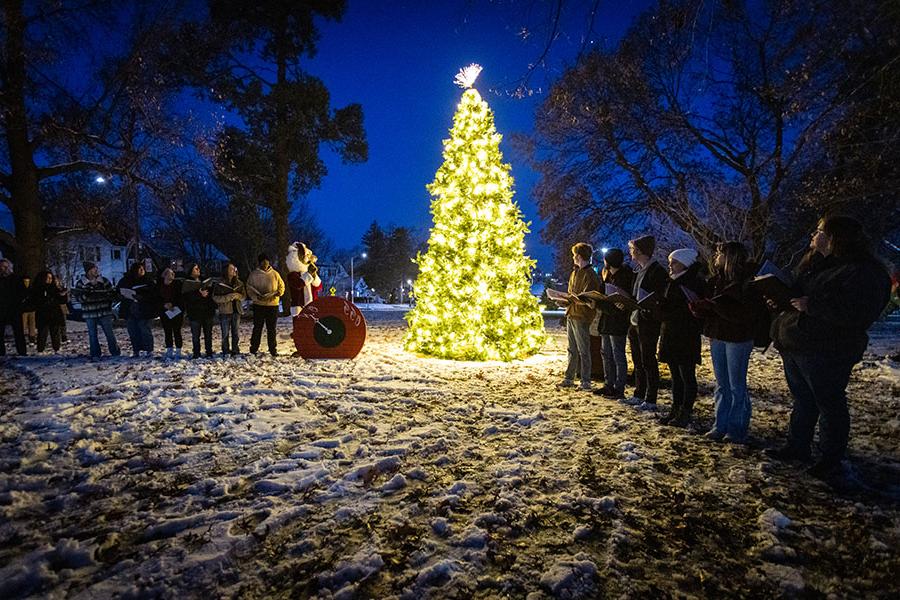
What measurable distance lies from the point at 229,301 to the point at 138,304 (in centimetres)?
183

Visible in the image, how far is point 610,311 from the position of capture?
6145 millimetres

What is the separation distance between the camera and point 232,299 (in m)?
9.20

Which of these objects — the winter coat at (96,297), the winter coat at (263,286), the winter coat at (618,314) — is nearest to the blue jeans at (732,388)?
the winter coat at (618,314)

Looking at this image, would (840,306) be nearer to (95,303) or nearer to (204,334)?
(204,334)

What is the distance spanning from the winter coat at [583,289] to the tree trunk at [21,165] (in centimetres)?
1438

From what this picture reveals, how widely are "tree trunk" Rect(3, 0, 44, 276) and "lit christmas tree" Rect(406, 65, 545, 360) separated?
11245mm

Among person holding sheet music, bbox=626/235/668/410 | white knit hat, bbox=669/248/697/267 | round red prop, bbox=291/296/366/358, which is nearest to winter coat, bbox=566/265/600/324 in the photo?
person holding sheet music, bbox=626/235/668/410

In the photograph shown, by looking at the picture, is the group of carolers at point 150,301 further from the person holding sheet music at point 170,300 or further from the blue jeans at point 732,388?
the blue jeans at point 732,388

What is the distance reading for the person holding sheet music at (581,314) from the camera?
655cm

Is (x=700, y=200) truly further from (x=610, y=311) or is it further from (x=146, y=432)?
(x=146, y=432)

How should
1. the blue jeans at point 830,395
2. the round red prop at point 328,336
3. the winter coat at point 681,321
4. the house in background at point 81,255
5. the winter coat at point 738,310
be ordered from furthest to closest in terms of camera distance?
the house in background at point 81,255 → the round red prop at point 328,336 → the winter coat at point 681,321 → the winter coat at point 738,310 → the blue jeans at point 830,395

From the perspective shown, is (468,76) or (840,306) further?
(468,76)

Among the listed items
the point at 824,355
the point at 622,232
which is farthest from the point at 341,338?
the point at 622,232

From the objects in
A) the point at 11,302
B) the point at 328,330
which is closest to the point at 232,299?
the point at 328,330
